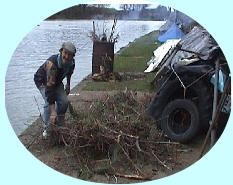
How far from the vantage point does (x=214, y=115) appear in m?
3.88

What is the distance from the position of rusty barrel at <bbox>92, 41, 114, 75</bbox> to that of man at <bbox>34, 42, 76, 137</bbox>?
174 millimetres

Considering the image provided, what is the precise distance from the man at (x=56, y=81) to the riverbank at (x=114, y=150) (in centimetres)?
7

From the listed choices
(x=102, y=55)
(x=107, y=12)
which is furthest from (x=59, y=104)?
(x=107, y=12)

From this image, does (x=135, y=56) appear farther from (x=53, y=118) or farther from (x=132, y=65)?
(x=53, y=118)

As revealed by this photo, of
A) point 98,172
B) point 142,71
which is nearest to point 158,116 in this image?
point 142,71

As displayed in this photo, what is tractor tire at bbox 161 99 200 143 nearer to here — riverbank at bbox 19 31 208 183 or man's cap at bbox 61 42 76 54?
riverbank at bbox 19 31 208 183

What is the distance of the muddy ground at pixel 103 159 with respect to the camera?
154 inches

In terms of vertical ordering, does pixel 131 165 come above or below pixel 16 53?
below

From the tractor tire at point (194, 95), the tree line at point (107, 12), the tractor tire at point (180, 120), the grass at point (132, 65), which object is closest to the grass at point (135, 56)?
the grass at point (132, 65)

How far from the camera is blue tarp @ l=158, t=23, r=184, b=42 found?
4.06m

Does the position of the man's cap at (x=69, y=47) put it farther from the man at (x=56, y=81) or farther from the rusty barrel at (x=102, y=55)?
the rusty barrel at (x=102, y=55)

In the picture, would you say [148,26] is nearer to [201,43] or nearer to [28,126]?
[201,43]

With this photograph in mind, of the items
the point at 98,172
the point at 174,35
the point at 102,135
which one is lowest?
the point at 98,172

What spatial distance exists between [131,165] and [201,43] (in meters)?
1.12
